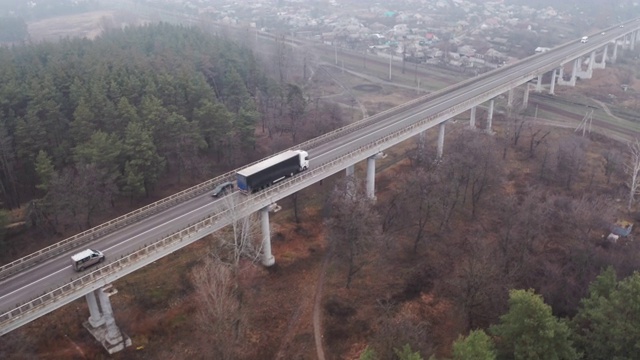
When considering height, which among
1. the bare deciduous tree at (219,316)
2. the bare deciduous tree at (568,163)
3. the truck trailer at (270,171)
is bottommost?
the bare deciduous tree at (568,163)

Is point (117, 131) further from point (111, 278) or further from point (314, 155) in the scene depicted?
point (111, 278)

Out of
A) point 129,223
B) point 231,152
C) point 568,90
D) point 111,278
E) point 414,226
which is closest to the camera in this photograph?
point 111,278

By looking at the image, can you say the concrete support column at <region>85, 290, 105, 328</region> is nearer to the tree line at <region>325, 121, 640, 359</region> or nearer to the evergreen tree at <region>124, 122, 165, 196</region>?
the tree line at <region>325, 121, 640, 359</region>

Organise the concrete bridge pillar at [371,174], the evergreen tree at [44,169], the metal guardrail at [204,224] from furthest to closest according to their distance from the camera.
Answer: the concrete bridge pillar at [371,174] → the evergreen tree at [44,169] → the metal guardrail at [204,224]

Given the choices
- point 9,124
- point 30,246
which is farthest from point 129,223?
point 9,124

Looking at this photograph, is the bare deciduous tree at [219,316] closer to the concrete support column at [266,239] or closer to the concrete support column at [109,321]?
the concrete support column at [109,321]

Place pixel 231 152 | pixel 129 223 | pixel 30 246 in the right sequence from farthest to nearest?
pixel 231 152, pixel 30 246, pixel 129 223

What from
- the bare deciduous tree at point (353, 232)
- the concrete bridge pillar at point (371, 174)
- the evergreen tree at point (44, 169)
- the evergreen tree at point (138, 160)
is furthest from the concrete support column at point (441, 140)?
the evergreen tree at point (44, 169)
